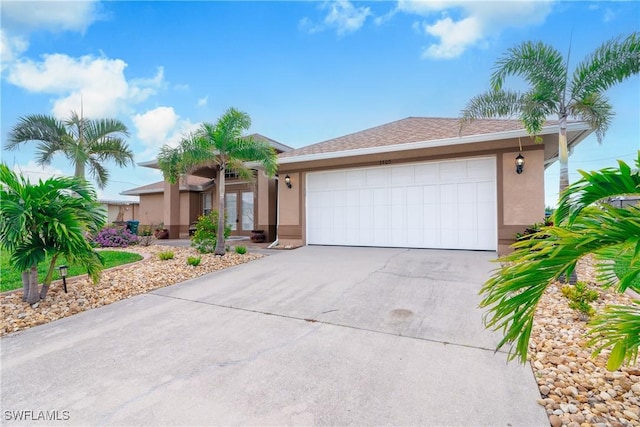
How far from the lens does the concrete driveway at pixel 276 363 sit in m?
2.27

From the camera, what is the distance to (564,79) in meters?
5.78

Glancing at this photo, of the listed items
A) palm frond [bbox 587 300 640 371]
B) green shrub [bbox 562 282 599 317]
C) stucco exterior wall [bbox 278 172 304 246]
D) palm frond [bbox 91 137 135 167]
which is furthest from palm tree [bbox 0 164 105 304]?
palm frond [bbox 91 137 135 167]

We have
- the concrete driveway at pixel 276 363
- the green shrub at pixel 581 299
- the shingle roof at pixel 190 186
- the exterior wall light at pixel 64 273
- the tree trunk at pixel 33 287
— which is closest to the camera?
the concrete driveway at pixel 276 363

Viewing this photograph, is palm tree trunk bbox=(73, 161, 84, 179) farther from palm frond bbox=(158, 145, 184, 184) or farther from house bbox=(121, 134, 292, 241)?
palm frond bbox=(158, 145, 184, 184)

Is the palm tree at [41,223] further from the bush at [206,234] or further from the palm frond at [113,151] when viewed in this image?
the palm frond at [113,151]

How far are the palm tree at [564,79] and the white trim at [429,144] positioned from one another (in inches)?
38.5

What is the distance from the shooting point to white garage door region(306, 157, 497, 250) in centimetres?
850

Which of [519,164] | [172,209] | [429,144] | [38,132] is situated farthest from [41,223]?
[172,209]

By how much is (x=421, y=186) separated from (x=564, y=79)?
13.7ft

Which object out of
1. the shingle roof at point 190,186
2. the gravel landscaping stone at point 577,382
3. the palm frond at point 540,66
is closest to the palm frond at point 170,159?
the shingle roof at point 190,186

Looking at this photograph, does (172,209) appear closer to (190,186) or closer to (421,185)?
(190,186)

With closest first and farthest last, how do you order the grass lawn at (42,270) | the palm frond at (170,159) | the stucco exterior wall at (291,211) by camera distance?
the grass lawn at (42,270)
the palm frond at (170,159)
the stucco exterior wall at (291,211)

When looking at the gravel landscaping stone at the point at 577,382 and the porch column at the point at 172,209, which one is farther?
the porch column at the point at 172,209

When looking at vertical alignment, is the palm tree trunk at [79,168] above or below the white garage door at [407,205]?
above
